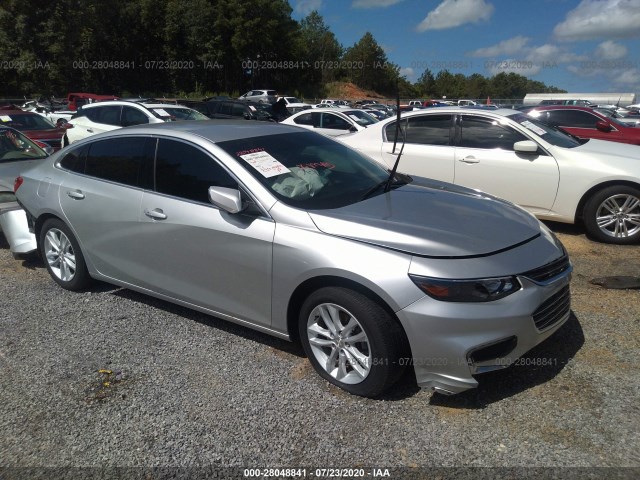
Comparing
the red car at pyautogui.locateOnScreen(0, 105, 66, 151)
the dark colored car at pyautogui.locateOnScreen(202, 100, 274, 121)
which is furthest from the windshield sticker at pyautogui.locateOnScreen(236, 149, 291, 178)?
the dark colored car at pyautogui.locateOnScreen(202, 100, 274, 121)

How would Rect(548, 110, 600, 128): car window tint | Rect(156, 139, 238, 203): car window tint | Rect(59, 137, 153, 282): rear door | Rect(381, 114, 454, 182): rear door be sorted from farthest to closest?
Rect(548, 110, 600, 128): car window tint < Rect(381, 114, 454, 182): rear door < Rect(59, 137, 153, 282): rear door < Rect(156, 139, 238, 203): car window tint

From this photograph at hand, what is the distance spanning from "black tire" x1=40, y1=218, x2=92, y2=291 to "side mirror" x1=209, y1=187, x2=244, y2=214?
6.13ft

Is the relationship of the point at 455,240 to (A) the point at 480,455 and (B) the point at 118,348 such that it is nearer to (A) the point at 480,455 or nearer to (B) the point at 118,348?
(A) the point at 480,455

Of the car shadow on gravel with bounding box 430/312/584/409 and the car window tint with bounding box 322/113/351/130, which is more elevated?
the car shadow on gravel with bounding box 430/312/584/409

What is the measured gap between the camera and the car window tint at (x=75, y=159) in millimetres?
4586

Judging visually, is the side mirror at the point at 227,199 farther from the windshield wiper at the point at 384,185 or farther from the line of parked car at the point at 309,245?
the windshield wiper at the point at 384,185

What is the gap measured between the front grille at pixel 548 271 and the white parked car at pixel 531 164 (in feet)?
8.23

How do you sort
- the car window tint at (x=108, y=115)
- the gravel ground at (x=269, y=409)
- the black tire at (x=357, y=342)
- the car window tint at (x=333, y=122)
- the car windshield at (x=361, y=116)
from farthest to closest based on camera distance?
the car windshield at (x=361, y=116)
the car window tint at (x=333, y=122)
the car window tint at (x=108, y=115)
the black tire at (x=357, y=342)
the gravel ground at (x=269, y=409)

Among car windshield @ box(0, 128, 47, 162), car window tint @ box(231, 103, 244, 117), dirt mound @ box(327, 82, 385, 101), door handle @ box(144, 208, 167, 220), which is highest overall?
door handle @ box(144, 208, 167, 220)

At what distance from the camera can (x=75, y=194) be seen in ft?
14.6

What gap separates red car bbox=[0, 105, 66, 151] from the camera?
1184cm

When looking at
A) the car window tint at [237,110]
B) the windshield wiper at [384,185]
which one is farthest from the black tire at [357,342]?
the car window tint at [237,110]

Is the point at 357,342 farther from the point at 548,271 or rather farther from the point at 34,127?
the point at 34,127

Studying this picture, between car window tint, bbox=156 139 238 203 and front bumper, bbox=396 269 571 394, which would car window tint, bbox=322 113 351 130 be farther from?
front bumper, bbox=396 269 571 394
